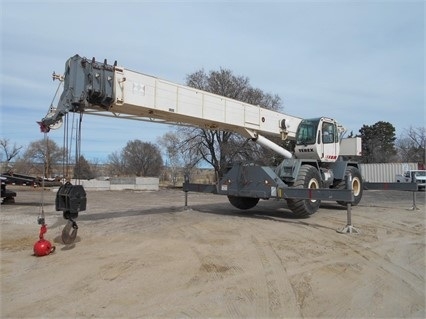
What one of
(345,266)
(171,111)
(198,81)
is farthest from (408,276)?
(198,81)

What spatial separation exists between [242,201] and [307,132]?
11.5 feet

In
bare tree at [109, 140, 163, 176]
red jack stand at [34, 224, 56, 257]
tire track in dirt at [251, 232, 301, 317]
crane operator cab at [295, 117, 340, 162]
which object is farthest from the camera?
bare tree at [109, 140, 163, 176]

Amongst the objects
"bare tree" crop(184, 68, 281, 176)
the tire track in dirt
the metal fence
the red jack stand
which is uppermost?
"bare tree" crop(184, 68, 281, 176)

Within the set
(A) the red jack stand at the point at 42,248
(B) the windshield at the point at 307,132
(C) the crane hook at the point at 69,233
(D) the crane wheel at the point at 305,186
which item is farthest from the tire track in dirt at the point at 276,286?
Result: (B) the windshield at the point at 307,132

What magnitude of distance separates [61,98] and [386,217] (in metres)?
10.7

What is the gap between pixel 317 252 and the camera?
804cm

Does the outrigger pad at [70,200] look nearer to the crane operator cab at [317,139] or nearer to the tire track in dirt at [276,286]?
the tire track in dirt at [276,286]

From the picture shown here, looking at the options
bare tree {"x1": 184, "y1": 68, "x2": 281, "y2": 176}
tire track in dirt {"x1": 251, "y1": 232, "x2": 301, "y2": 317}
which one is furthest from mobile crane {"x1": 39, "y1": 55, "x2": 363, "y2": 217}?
bare tree {"x1": 184, "y1": 68, "x2": 281, "y2": 176}

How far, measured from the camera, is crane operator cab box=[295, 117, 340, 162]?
571 inches

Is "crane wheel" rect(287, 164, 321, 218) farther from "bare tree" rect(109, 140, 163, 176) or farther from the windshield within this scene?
"bare tree" rect(109, 140, 163, 176)

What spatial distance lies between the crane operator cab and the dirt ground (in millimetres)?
3734

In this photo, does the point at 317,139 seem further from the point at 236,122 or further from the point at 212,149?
the point at 212,149

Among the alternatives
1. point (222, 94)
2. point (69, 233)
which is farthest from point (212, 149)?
point (69, 233)

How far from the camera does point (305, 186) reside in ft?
41.7
